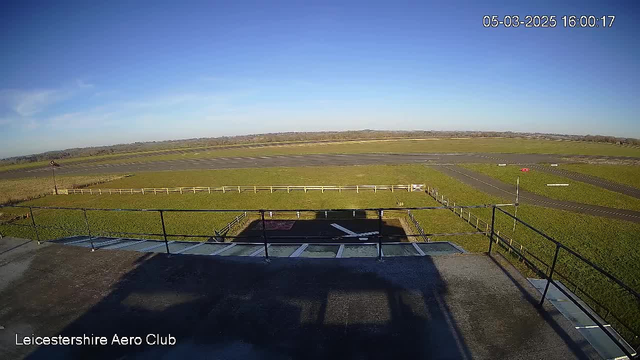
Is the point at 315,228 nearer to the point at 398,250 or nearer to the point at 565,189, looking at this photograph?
the point at 398,250

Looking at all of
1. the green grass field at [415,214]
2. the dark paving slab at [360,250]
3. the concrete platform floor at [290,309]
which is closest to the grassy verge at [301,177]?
the green grass field at [415,214]

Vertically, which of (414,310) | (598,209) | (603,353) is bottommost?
(598,209)

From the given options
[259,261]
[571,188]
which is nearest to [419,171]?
[571,188]

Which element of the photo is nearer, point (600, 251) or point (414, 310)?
point (414, 310)

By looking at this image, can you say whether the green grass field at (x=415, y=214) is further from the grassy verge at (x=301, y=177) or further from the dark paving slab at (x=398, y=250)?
the dark paving slab at (x=398, y=250)

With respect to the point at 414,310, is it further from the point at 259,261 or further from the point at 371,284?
the point at 259,261

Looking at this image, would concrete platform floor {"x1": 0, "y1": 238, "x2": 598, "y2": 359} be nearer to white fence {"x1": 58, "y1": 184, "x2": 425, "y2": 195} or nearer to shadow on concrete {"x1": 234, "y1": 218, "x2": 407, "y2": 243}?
shadow on concrete {"x1": 234, "y1": 218, "x2": 407, "y2": 243}
